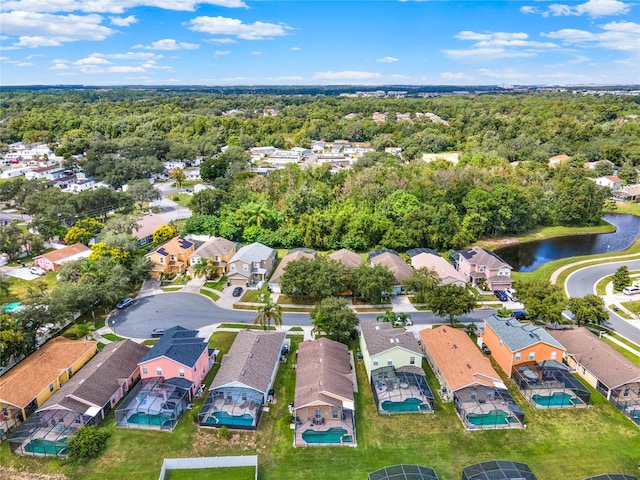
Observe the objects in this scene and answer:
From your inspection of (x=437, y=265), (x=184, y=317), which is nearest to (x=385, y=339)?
(x=437, y=265)

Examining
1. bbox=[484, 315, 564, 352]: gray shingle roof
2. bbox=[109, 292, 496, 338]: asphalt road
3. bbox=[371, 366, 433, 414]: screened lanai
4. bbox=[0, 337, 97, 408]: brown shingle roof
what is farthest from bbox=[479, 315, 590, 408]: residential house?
bbox=[0, 337, 97, 408]: brown shingle roof

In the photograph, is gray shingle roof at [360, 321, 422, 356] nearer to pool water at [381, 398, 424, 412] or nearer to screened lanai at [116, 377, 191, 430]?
pool water at [381, 398, 424, 412]

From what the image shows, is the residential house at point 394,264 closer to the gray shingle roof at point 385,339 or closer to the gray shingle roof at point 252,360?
the gray shingle roof at point 385,339

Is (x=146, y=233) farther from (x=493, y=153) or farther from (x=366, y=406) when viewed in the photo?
(x=493, y=153)

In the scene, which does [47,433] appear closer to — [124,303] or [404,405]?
[124,303]

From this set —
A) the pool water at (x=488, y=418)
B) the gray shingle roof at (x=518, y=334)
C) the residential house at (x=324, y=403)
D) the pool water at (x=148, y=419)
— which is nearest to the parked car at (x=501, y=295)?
the gray shingle roof at (x=518, y=334)
